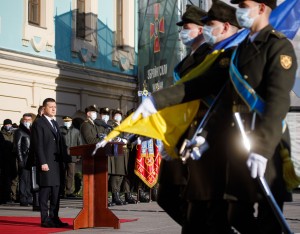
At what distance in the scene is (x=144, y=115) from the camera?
16.7 feet

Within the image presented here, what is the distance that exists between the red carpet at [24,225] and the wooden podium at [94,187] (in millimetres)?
313

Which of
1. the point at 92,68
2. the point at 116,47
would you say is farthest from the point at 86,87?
the point at 116,47

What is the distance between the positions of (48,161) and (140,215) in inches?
79.0

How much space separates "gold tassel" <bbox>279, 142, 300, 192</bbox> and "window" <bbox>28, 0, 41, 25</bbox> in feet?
57.7

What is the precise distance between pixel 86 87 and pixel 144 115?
758 inches

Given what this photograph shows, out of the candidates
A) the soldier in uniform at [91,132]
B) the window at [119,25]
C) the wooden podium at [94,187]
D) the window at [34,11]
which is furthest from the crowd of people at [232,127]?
the window at [119,25]

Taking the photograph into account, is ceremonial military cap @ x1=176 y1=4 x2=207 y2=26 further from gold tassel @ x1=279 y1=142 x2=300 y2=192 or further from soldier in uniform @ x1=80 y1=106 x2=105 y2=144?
soldier in uniform @ x1=80 y1=106 x2=105 y2=144

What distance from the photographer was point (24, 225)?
10.8m

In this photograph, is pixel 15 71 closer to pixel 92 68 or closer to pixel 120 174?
pixel 92 68

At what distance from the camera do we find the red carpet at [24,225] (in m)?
9.93

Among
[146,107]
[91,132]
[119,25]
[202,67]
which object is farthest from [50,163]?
[119,25]

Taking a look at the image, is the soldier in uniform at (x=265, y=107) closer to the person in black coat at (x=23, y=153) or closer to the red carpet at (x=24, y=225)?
the red carpet at (x=24, y=225)

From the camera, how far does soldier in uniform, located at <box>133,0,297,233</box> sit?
4.68 m

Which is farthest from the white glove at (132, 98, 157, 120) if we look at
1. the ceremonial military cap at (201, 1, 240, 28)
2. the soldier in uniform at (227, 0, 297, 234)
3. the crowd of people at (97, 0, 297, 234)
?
the ceremonial military cap at (201, 1, 240, 28)
